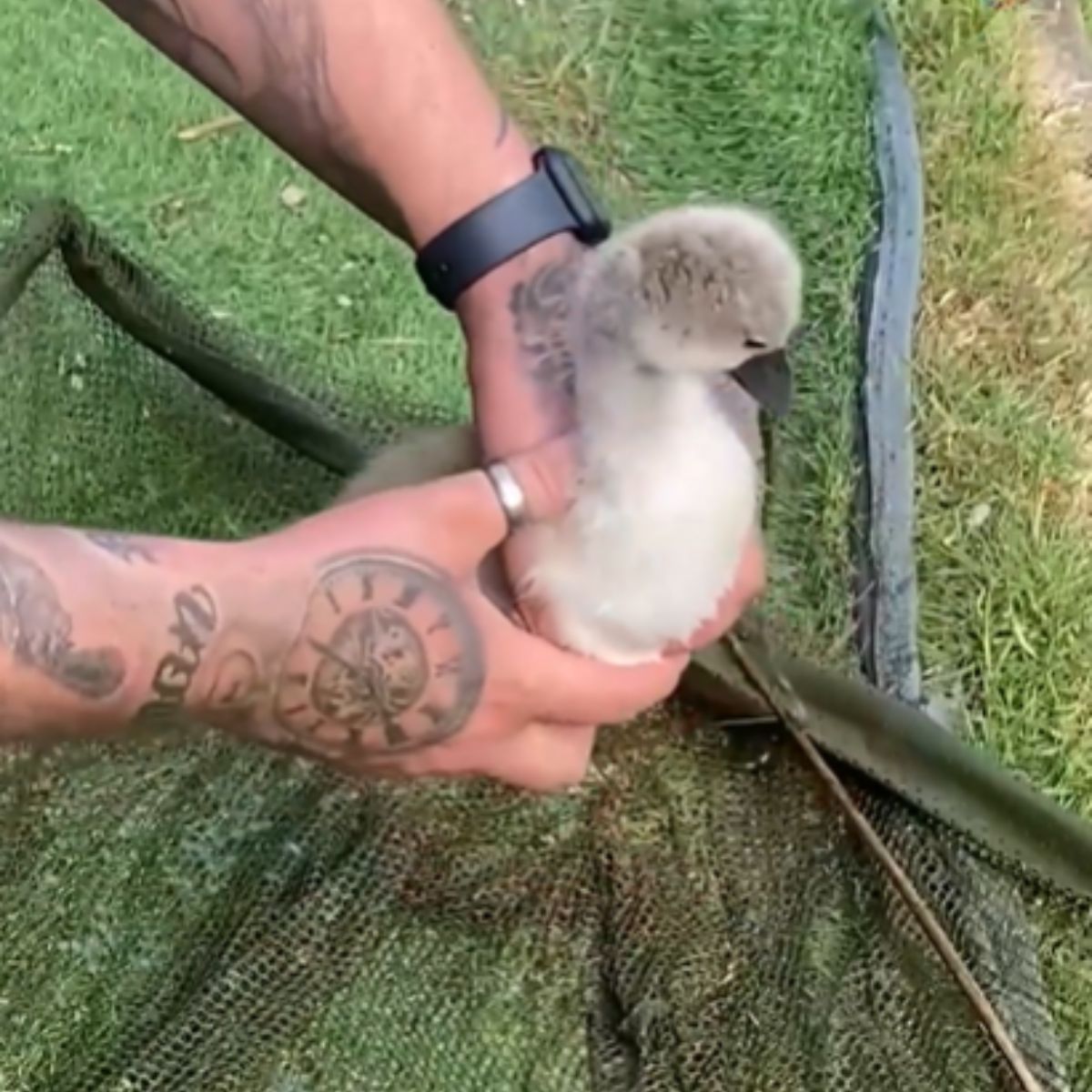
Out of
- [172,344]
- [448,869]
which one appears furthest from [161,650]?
[172,344]

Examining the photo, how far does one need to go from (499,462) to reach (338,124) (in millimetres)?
309

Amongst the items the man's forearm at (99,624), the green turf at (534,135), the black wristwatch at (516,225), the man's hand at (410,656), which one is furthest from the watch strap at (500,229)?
the green turf at (534,135)

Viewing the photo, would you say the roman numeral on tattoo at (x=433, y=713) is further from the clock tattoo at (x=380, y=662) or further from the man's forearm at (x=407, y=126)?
the man's forearm at (x=407, y=126)

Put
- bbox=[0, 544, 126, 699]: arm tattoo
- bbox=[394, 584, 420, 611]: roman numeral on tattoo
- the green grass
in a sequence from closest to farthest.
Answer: bbox=[0, 544, 126, 699]: arm tattoo < bbox=[394, 584, 420, 611]: roman numeral on tattoo < the green grass

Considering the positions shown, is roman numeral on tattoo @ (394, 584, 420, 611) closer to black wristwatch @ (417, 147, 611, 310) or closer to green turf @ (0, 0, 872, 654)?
black wristwatch @ (417, 147, 611, 310)

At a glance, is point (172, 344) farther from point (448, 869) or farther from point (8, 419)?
point (448, 869)

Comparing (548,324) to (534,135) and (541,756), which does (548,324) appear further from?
(534,135)

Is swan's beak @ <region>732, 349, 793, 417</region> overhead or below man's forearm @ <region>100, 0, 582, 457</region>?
below

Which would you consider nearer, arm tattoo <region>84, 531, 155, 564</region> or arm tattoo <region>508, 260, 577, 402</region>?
arm tattoo <region>84, 531, 155, 564</region>

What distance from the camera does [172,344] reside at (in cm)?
180

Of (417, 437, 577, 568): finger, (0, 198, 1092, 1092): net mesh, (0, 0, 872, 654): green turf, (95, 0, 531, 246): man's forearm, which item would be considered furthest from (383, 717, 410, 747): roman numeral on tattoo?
(0, 0, 872, 654): green turf

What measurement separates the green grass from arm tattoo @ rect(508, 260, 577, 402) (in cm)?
40

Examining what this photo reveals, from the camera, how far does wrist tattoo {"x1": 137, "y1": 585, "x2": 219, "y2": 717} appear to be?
1.23m

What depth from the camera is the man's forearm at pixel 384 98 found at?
57.2 inches
